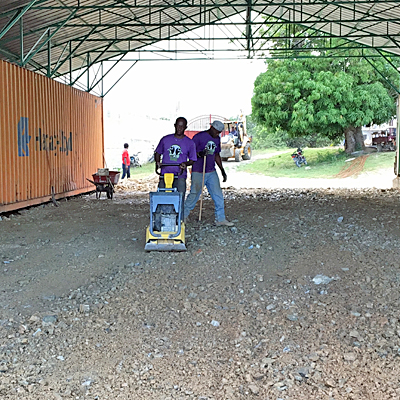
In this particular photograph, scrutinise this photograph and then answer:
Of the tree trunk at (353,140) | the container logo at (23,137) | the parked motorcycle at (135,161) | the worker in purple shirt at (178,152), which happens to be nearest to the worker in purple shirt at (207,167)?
the worker in purple shirt at (178,152)

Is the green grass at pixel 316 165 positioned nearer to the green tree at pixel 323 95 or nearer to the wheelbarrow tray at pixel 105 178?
the green tree at pixel 323 95

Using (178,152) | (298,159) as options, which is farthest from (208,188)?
(298,159)

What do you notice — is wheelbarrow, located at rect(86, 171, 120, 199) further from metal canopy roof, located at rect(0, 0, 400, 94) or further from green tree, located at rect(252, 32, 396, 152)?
green tree, located at rect(252, 32, 396, 152)

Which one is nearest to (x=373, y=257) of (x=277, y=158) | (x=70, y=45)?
(x=70, y=45)

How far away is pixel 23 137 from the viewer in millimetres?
12844

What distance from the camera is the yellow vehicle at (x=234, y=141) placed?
3422 cm

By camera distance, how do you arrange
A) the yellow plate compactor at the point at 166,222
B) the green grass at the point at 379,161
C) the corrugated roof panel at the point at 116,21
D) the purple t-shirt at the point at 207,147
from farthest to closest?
the green grass at the point at 379,161
the corrugated roof panel at the point at 116,21
the purple t-shirt at the point at 207,147
the yellow plate compactor at the point at 166,222

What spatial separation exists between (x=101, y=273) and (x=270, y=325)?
2446mm

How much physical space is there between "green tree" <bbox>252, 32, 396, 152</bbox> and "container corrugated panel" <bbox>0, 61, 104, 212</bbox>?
47.2 feet

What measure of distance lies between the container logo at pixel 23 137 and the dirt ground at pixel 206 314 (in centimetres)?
398

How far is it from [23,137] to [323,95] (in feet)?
66.4

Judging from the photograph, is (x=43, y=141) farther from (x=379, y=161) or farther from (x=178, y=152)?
(x=379, y=161)

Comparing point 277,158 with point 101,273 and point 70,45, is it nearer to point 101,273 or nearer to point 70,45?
point 70,45

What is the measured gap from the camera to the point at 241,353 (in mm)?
4355
